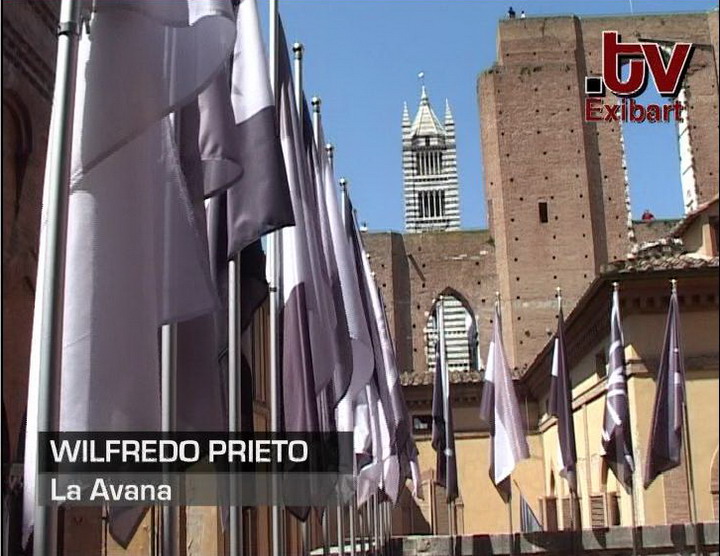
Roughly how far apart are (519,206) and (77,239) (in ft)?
93.3

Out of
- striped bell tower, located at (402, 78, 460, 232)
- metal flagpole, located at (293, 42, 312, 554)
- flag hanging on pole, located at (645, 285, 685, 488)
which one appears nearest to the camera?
Answer: metal flagpole, located at (293, 42, 312, 554)

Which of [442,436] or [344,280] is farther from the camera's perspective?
[442,436]

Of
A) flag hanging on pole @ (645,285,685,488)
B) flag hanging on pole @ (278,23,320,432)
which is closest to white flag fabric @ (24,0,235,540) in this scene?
flag hanging on pole @ (278,23,320,432)

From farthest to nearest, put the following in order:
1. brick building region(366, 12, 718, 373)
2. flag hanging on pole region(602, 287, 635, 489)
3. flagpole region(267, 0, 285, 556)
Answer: brick building region(366, 12, 718, 373) < flag hanging on pole region(602, 287, 635, 489) < flagpole region(267, 0, 285, 556)

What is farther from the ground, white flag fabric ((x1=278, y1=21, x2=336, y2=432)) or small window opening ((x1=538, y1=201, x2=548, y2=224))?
small window opening ((x1=538, y1=201, x2=548, y2=224))

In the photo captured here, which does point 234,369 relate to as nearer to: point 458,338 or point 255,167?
point 255,167

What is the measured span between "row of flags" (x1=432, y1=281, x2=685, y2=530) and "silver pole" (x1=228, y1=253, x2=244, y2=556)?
581 cm

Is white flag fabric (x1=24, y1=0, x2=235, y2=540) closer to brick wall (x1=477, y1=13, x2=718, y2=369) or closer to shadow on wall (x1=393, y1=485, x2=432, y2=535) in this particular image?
shadow on wall (x1=393, y1=485, x2=432, y2=535)

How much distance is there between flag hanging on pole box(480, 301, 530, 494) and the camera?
1520 centimetres

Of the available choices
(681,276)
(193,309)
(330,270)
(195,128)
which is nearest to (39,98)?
(330,270)

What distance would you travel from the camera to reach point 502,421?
51.3 ft

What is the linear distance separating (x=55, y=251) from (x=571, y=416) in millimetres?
12325

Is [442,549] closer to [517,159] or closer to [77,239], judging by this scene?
[77,239]

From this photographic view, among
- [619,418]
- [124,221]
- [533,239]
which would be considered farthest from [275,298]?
[533,239]
